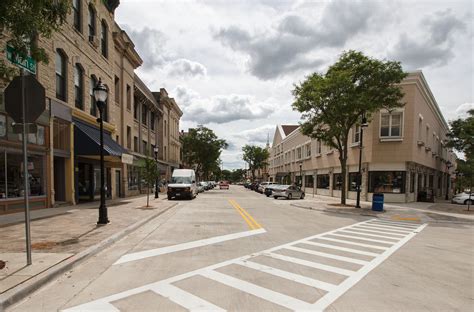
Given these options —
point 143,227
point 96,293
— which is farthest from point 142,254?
point 143,227

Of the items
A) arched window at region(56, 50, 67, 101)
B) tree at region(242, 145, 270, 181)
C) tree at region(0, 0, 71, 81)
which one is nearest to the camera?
tree at region(0, 0, 71, 81)

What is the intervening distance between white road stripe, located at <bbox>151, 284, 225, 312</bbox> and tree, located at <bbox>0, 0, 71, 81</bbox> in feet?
16.3

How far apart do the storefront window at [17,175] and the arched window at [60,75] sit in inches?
154

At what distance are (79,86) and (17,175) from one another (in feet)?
25.0

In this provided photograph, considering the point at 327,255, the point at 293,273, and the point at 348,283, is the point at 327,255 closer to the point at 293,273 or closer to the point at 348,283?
the point at 293,273

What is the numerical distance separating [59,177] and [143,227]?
340 inches

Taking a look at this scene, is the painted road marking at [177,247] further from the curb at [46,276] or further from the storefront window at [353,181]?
the storefront window at [353,181]

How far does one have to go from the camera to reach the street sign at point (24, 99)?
5934 millimetres

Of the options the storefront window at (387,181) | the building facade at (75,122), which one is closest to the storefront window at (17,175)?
the building facade at (75,122)

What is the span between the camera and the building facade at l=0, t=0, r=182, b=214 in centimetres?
1366

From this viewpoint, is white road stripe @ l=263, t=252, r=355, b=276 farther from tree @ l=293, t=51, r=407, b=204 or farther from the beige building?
the beige building

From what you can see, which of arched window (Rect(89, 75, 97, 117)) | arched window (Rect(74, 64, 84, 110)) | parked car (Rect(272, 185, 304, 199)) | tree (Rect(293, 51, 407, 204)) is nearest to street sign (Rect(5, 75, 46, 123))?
arched window (Rect(74, 64, 84, 110))

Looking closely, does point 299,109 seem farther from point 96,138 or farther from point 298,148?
point 298,148

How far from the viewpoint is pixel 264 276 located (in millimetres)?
5902
